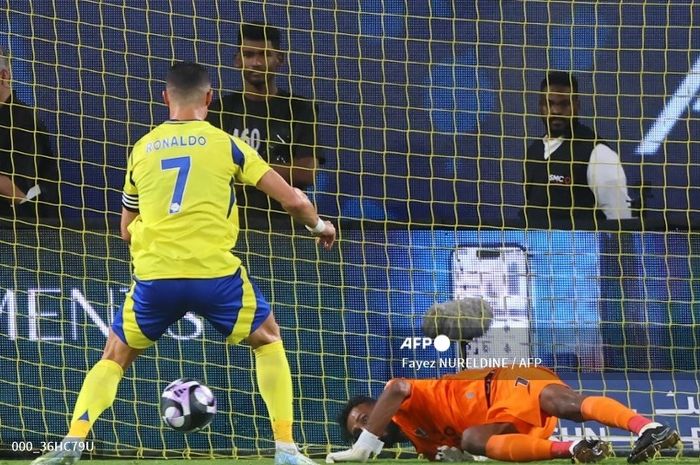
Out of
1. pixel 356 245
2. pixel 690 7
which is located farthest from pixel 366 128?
pixel 690 7

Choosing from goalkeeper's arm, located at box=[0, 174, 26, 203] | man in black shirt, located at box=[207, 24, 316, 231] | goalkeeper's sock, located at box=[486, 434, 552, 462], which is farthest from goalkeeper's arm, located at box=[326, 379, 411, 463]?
goalkeeper's arm, located at box=[0, 174, 26, 203]

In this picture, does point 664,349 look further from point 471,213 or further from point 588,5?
point 588,5

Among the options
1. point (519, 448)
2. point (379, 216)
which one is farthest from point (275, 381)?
point (379, 216)

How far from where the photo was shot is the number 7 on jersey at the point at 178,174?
710cm

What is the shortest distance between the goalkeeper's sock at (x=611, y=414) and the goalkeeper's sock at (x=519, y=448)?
0.28 m

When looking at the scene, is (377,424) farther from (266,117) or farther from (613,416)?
(266,117)

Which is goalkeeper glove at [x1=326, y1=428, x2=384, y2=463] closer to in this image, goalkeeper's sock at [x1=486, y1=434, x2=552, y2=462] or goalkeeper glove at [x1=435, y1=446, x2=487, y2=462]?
goalkeeper glove at [x1=435, y1=446, x2=487, y2=462]

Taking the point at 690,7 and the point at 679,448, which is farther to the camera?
the point at 690,7

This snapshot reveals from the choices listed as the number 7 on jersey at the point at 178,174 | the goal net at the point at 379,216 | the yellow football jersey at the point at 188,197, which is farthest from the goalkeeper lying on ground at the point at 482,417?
the number 7 on jersey at the point at 178,174

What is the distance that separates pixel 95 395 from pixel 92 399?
0.02 meters

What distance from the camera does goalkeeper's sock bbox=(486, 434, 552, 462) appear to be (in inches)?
319

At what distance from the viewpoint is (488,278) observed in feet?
31.0

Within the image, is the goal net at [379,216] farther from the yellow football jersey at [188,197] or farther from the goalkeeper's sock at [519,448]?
the yellow football jersey at [188,197]

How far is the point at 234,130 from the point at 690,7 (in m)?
3.01
